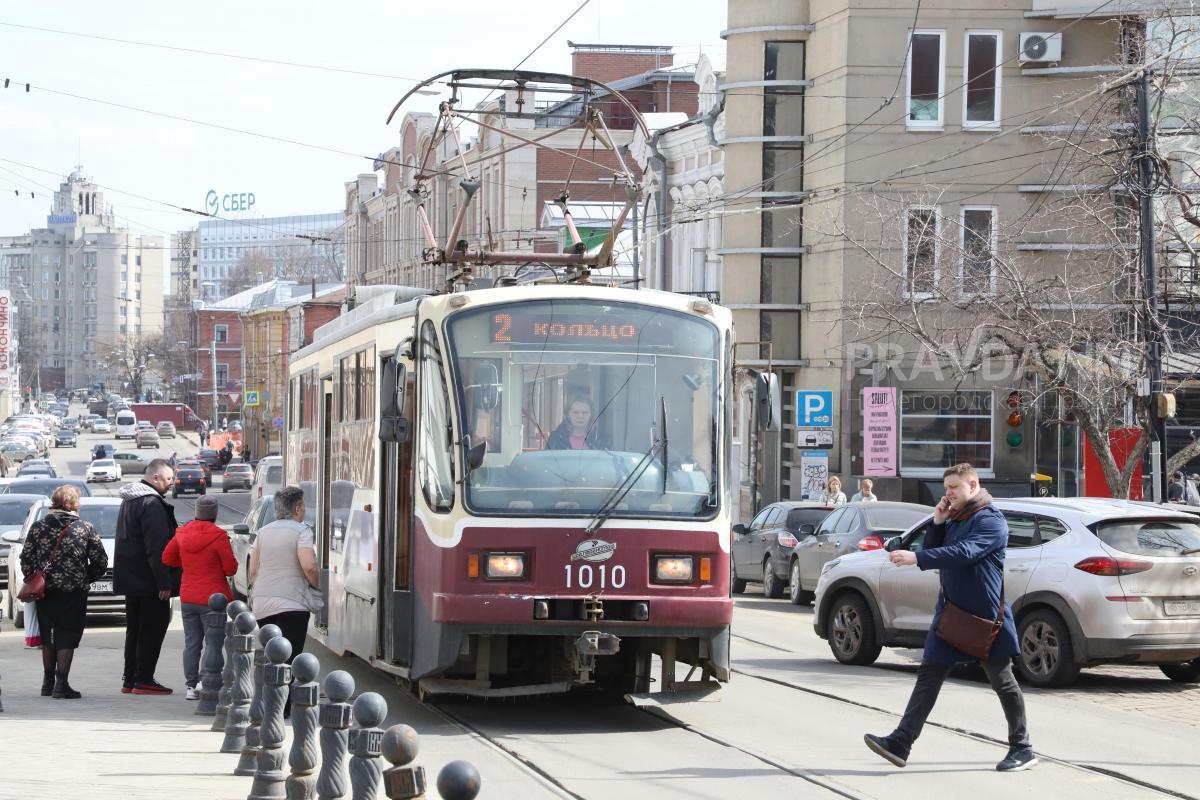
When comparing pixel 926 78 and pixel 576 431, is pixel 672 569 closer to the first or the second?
pixel 576 431

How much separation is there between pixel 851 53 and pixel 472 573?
2693cm

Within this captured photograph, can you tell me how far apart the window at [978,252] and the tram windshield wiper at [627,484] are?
45.5 ft

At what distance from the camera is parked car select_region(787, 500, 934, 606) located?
75.1 feet

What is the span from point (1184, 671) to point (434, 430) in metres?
7.42

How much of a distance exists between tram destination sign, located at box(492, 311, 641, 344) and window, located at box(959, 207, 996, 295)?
13.7 m

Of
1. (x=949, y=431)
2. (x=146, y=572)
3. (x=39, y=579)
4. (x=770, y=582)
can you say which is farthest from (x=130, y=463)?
(x=39, y=579)

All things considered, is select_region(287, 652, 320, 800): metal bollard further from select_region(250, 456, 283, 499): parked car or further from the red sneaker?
select_region(250, 456, 283, 499): parked car

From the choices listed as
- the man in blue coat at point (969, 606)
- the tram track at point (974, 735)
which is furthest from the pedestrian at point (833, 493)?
the man in blue coat at point (969, 606)

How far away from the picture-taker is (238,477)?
78688 millimetres

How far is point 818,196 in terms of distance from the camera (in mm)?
37406

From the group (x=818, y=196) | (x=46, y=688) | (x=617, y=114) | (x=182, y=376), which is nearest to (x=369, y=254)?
(x=617, y=114)

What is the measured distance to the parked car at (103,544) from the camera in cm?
2034

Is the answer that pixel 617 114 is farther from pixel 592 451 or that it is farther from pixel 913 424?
pixel 592 451

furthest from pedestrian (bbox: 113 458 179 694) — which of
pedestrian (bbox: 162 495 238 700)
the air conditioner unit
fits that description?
the air conditioner unit
